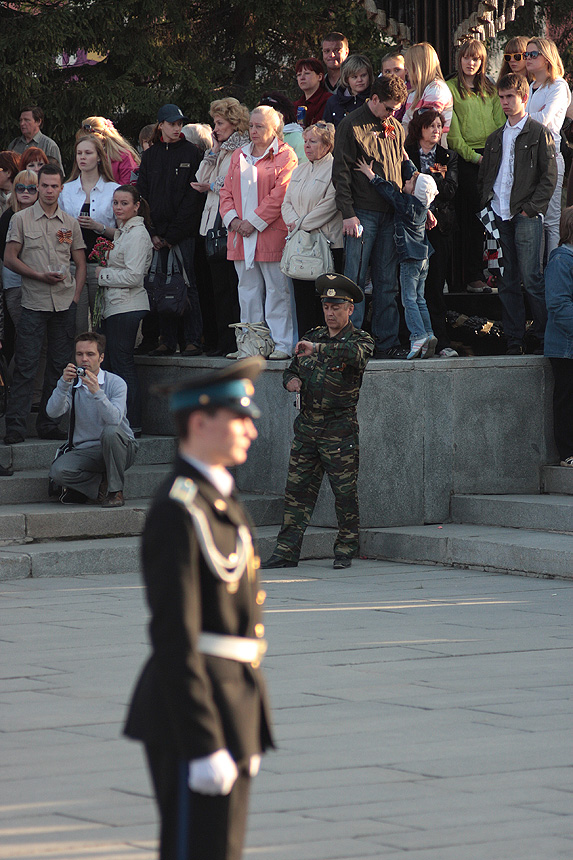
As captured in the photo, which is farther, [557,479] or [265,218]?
[265,218]

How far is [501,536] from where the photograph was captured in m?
11.1

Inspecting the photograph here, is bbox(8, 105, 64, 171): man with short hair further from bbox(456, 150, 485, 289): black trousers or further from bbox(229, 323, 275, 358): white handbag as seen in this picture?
bbox(456, 150, 485, 289): black trousers

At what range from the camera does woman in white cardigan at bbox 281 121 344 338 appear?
1168 centimetres

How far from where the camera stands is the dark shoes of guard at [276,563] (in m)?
10.9

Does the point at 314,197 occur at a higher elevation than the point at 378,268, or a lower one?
higher

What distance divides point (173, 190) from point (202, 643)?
989cm

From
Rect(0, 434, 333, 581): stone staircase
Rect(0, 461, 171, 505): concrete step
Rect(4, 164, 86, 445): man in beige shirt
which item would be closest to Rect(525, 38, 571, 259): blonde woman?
Rect(0, 434, 333, 581): stone staircase

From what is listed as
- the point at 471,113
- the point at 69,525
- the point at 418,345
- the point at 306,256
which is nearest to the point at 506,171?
the point at 471,113

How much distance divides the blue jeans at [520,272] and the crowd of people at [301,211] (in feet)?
0.05

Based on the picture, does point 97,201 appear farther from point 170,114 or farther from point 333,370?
point 333,370

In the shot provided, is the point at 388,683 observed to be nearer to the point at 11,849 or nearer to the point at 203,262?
the point at 11,849

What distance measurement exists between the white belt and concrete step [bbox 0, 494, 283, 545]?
7.47 metres

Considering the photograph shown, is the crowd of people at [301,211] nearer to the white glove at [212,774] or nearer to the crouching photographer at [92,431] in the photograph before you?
the crouching photographer at [92,431]

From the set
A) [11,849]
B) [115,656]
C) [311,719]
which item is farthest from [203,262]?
[11,849]
